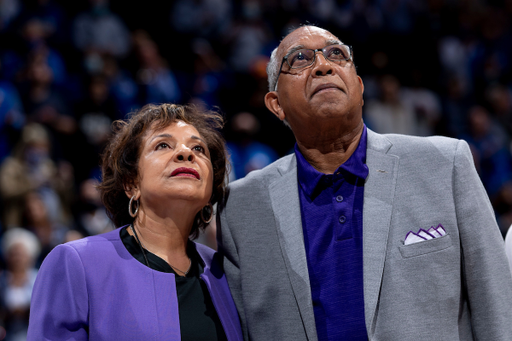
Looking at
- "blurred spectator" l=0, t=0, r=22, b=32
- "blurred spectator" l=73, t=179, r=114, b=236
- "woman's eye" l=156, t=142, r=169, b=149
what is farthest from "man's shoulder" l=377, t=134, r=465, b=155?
"blurred spectator" l=0, t=0, r=22, b=32

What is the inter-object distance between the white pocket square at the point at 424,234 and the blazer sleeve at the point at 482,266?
7cm

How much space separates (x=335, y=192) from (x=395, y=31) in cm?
731

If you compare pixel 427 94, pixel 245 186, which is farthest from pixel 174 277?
pixel 427 94

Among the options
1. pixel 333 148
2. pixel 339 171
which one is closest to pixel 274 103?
pixel 333 148

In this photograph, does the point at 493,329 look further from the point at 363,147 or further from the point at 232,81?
the point at 232,81

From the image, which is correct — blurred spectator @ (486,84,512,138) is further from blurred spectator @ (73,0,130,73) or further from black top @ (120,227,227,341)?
black top @ (120,227,227,341)

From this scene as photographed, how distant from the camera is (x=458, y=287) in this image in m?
1.94

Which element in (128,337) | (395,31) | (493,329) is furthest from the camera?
(395,31)

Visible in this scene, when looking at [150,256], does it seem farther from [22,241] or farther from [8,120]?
[8,120]

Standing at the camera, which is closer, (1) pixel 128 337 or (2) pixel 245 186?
(1) pixel 128 337

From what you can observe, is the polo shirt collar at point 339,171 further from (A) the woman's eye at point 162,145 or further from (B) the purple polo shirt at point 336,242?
(A) the woman's eye at point 162,145

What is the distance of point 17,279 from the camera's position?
4.74 metres

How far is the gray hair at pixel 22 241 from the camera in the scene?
190 inches

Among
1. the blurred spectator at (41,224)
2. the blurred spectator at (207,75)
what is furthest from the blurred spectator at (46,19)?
the blurred spectator at (41,224)
